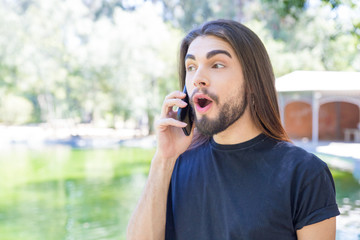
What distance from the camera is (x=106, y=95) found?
72.8 ft

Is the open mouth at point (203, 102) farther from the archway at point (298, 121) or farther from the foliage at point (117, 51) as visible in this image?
the archway at point (298, 121)

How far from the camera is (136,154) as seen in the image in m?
14.6

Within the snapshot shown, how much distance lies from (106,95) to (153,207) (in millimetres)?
21399

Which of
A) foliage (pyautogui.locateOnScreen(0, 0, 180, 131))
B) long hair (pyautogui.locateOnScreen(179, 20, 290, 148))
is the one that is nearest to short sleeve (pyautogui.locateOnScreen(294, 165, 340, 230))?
long hair (pyautogui.locateOnScreen(179, 20, 290, 148))

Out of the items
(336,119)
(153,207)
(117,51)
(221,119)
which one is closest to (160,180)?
(153,207)

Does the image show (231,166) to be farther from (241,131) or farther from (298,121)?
→ (298,121)

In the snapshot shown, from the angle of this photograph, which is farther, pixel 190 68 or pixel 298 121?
→ pixel 298 121

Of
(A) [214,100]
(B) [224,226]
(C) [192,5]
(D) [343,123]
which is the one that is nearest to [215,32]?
(A) [214,100]

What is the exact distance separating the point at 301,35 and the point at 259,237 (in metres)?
22.7

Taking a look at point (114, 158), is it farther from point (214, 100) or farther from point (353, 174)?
point (214, 100)

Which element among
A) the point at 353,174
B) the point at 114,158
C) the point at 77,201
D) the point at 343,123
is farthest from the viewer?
the point at 343,123

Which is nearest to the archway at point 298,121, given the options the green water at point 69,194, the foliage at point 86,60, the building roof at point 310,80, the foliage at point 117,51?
the foliage at point 117,51

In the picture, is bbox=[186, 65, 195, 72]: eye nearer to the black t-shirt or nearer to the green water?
the black t-shirt

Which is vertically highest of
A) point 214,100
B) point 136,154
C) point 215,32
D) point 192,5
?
point 192,5
